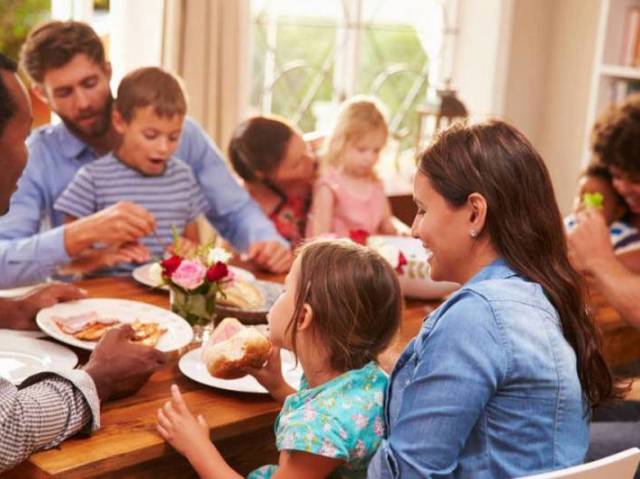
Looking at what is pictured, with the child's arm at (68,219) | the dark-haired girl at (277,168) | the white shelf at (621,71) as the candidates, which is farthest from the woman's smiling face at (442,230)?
the white shelf at (621,71)

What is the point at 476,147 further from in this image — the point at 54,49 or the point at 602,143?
the point at 602,143

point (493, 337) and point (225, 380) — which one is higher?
point (493, 337)

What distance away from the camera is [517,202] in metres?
1.39

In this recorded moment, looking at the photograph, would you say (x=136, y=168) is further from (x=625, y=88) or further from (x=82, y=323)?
(x=625, y=88)

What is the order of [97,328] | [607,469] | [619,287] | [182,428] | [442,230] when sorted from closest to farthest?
[607,469] → [442,230] → [182,428] → [97,328] → [619,287]

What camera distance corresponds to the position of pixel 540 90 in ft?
17.1

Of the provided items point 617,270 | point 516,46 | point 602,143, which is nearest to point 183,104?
point 617,270

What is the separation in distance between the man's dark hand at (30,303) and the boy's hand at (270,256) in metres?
0.65

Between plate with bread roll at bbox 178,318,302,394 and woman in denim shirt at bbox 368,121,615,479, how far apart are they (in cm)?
30

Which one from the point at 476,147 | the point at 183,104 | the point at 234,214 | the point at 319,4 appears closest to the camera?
the point at 476,147

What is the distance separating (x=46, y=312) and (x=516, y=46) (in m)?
3.62

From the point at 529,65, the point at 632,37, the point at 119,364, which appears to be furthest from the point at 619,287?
the point at 529,65

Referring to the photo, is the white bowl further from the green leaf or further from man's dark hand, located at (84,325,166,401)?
man's dark hand, located at (84,325,166,401)

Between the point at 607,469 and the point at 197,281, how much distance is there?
3.04 feet
